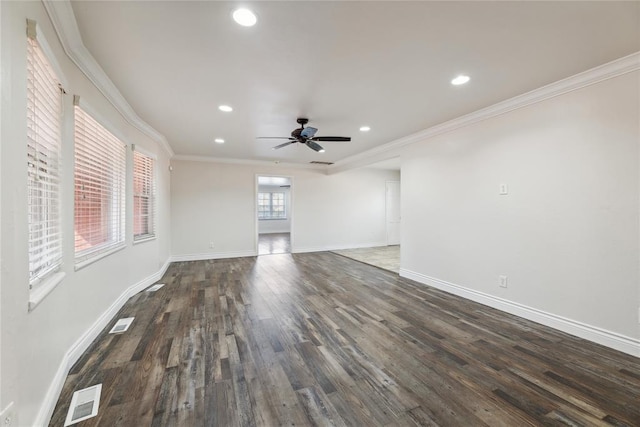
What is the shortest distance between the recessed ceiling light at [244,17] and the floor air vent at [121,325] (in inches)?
119

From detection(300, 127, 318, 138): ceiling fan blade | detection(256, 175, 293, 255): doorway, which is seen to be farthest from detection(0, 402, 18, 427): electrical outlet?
detection(256, 175, 293, 255): doorway

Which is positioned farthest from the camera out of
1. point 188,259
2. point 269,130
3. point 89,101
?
point 188,259

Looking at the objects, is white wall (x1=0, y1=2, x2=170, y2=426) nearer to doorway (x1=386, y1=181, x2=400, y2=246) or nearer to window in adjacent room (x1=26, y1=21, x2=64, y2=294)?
window in adjacent room (x1=26, y1=21, x2=64, y2=294)

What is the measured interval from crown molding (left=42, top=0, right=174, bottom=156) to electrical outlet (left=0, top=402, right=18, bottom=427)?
2.13 meters

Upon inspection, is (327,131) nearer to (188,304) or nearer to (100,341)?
(188,304)

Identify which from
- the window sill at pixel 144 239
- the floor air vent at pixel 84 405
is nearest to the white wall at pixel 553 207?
the floor air vent at pixel 84 405

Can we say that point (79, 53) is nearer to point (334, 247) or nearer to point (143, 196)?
point (143, 196)

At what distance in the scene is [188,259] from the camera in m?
5.89

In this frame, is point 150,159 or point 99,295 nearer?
point 99,295

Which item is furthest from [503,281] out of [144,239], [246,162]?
[246,162]

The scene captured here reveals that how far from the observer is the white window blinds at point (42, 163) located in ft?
4.63

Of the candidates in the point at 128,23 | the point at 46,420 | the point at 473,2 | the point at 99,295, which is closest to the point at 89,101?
the point at 128,23

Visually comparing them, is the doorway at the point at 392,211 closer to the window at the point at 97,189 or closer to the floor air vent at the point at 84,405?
the window at the point at 97,189

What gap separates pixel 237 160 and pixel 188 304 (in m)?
3.95
